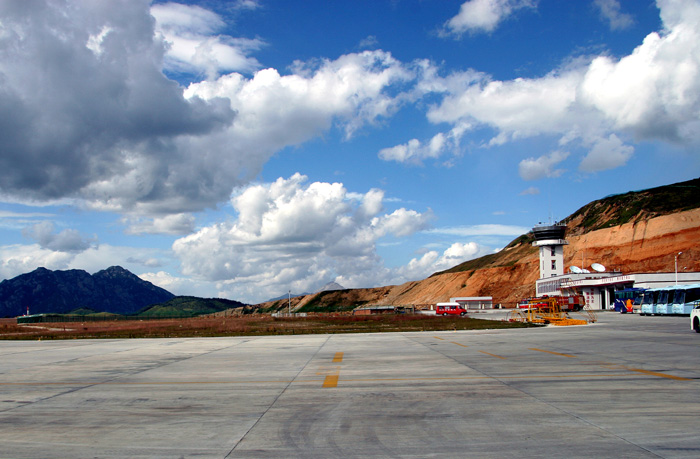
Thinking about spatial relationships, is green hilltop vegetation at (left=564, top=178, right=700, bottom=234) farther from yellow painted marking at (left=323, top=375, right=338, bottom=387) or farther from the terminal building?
yellow painted marking at (left=323, top=375, right=338, bottom=387)

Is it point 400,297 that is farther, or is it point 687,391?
point 400,297

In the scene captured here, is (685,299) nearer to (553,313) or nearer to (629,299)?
(553,313)

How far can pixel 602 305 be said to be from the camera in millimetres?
91625

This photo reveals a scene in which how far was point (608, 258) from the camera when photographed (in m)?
129

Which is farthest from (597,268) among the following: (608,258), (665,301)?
(665,301)

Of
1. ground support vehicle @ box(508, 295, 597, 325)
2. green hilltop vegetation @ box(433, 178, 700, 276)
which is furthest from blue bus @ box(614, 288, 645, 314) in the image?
green hilltop vegetation @ box(433, 178, 700, 276)

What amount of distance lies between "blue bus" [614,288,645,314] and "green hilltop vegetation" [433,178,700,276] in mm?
79234

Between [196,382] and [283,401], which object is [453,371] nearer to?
[283,401]

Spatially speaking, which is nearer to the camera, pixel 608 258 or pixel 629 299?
pixel 629 299

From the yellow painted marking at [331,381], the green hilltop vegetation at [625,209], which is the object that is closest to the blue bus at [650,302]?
the yellow painted marking at [331,381]

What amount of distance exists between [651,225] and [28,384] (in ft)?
460

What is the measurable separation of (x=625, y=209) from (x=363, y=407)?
598 feet

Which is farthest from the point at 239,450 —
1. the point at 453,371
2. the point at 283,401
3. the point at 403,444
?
the point at 453,371

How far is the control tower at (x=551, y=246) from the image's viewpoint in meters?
112
